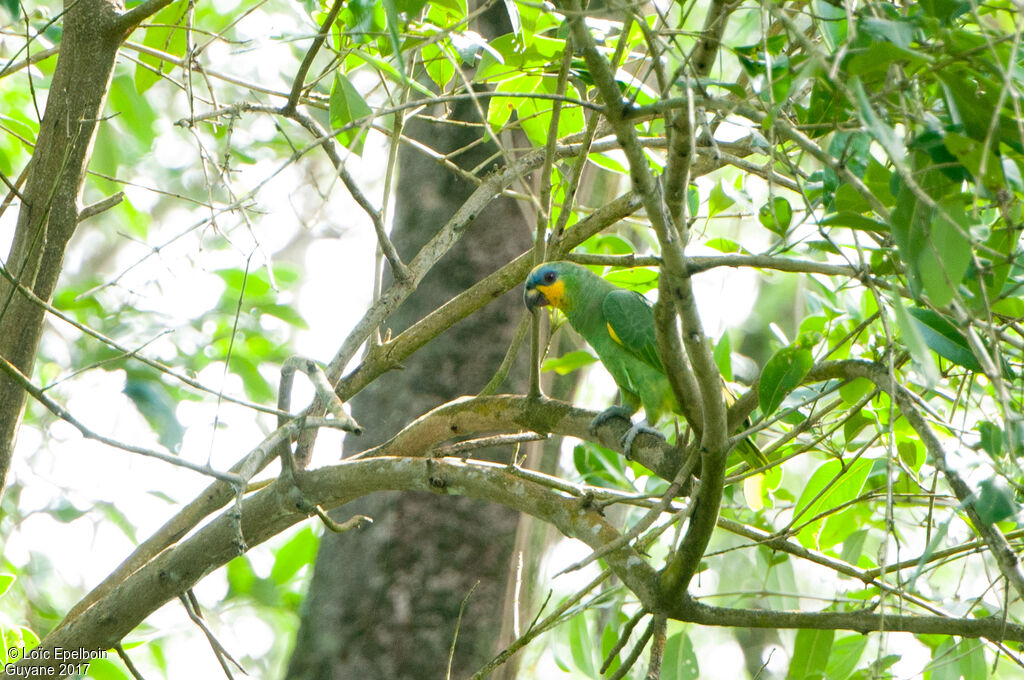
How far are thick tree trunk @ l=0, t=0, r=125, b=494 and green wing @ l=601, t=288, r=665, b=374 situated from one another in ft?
5.82

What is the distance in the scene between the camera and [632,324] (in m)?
3.20

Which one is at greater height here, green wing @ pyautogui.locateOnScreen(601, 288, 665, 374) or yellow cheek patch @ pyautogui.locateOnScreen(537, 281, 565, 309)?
yellow cheek patch @ pyautogui.locateOnScreen(537, 281, 565, 309)

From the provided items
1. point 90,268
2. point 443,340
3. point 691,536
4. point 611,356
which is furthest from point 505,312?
point 90,268

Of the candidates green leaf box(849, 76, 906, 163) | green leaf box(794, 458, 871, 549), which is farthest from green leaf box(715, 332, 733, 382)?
green leaf box(849, 76, 906, 163)

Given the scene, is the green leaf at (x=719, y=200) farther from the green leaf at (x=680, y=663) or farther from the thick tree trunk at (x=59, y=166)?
the thick tree trunk at (x=59, y=166)

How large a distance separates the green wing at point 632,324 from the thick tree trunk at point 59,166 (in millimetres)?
1775

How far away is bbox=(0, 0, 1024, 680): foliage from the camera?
4.18 ft

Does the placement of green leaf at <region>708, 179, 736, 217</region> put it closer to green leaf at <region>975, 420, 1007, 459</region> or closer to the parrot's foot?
the parrot's foot

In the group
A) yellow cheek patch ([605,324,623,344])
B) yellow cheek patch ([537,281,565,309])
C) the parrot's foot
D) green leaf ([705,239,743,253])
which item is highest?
yellow cheek patch ([537,281,565,309])

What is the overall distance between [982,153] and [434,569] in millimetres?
2842

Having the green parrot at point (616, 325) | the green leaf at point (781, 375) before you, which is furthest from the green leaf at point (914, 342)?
the green parrot at point (616, 325)

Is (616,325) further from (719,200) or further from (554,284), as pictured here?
(719,200)

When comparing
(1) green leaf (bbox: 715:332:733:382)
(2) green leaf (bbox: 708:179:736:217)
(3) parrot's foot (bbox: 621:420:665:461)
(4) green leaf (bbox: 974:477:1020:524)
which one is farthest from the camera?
(1) green leaf (bbox: 715:332:733:382)

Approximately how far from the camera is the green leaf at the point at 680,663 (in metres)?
2.44
